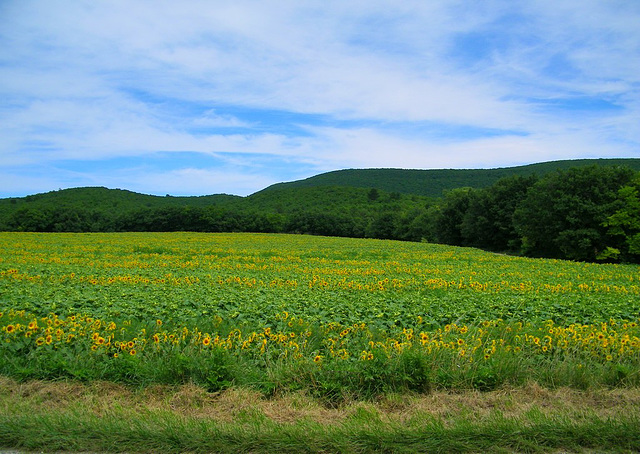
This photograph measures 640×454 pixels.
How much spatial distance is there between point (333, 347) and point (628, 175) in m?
47.0

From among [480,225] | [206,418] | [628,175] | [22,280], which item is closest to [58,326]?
[206,418]

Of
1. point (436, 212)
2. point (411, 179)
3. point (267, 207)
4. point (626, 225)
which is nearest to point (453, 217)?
point (436, 212)

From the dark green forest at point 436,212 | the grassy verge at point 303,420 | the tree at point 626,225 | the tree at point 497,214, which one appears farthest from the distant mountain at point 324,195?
the grassy verge at point 303,420

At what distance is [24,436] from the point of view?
12.2 feet

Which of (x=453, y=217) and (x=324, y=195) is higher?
(x=324, y=195)

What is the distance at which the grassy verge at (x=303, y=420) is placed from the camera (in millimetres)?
3711

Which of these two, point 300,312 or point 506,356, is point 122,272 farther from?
point 506,356

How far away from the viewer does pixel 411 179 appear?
510 ft

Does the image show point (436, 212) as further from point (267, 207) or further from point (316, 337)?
point (316, 337)

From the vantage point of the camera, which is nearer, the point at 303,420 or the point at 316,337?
the point at 303,420

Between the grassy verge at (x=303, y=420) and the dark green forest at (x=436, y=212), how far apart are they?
40999 millimetres

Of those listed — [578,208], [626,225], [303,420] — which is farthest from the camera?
[578,208]

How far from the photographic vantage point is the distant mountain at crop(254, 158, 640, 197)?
131m

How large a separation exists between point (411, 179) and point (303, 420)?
15650cm
